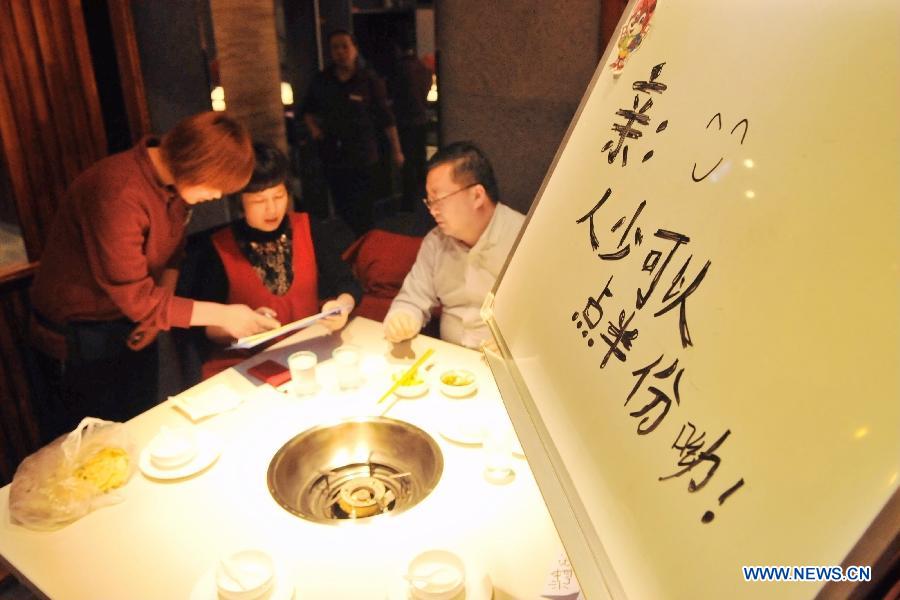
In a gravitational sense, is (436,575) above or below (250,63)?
below

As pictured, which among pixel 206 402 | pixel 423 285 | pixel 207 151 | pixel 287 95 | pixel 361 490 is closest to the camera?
pixel 361 490

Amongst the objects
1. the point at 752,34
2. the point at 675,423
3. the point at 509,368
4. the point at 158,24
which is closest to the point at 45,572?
the point at 509,368

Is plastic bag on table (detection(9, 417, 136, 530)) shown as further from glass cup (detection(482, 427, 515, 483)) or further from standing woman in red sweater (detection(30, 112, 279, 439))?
glass cup (detection(482, 427, 515, 483))

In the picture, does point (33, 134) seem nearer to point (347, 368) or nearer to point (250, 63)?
point (250, 63)

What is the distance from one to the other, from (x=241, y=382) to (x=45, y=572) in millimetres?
770

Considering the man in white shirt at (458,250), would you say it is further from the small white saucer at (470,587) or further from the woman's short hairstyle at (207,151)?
the small white saucer at (470,587)

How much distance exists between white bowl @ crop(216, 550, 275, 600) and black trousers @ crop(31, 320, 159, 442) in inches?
61.4

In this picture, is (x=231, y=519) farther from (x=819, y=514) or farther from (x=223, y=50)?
(x=223, y=50)

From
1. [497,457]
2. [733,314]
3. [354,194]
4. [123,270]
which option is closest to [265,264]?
[123,270]

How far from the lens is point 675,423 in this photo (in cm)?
65

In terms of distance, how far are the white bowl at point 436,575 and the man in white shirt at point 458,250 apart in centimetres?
104

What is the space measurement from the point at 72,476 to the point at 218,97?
2.41 m

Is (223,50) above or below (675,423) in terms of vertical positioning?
above

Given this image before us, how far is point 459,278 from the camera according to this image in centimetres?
248
